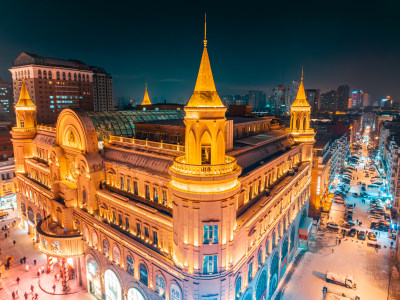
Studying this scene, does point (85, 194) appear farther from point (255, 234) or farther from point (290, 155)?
point (290, 155)

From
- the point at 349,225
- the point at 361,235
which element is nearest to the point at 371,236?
the point at 361,235

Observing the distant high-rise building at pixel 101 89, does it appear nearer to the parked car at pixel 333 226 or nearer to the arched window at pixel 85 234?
the arched window at pixel 85 234

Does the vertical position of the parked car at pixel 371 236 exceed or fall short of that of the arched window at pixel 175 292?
it falls short

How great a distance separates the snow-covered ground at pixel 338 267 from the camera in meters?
43.5

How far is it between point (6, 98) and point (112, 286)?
535 ft

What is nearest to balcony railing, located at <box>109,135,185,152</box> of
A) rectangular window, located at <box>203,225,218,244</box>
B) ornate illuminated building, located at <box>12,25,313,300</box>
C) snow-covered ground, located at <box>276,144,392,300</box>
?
ornate illuminated building, located at <box>12,25,313,300</box>

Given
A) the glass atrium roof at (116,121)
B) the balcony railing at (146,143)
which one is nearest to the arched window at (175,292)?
the balcony railing at (146,143)

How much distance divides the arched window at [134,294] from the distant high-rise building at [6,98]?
153624 millimetres

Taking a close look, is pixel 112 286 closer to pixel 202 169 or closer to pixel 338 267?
pixel 202 169

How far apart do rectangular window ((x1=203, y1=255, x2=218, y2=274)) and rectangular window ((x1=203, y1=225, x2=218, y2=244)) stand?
1594 millimetres

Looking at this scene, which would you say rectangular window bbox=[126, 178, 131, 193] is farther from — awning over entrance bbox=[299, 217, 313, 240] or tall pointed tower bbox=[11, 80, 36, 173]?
Answer: awning over entrance bbox=[299, 217, 313, 240]

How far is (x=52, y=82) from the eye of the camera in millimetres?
113438

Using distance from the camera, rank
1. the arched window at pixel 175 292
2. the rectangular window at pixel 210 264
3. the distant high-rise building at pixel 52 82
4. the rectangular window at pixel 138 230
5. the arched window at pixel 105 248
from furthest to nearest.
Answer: the distant high-rise building at pixel 52 82 → the arched window at pixel 105 248 → the rectangular window at pixel 138 230 → the arched window at pixel 175 292 → the rectangular window at pixel 210 264

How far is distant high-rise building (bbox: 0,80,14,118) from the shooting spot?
15073 centimetres
